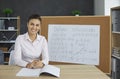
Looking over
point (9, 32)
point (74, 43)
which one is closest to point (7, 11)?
point (9, 32)

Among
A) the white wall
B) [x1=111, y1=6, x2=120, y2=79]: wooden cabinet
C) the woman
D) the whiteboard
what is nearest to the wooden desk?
the woman

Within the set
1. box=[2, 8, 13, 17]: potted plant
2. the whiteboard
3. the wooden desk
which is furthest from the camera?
box=[2, 8, 13, 17]: potted plant

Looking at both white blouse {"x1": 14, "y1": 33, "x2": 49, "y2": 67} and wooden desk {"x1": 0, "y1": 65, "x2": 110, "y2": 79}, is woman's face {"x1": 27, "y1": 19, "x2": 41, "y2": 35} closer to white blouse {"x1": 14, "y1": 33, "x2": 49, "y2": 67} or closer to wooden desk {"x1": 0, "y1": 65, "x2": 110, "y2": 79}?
white blouse {"x1": 14, "y1": 33, "x2": 49, "y2": 67}

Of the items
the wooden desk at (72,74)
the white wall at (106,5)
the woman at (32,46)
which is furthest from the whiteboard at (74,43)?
the white wall at (106,5)

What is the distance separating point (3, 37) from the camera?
629 centimetres

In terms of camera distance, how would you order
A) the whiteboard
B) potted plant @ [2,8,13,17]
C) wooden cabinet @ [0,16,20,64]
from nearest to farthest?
1. the whiteboard
2. potted plant @ [2,8,13,17]
3. wooden cabinet @ [0,16,20,64]

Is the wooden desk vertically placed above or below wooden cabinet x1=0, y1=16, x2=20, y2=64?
below

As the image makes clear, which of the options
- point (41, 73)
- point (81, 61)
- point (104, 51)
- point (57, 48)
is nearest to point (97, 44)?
point (104, 51)

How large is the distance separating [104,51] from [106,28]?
0.94 ft

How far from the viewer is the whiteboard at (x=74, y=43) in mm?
2684

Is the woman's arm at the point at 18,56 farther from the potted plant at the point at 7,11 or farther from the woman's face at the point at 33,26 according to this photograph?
the potted plant at the point at 7,11

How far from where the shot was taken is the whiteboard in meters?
2.68

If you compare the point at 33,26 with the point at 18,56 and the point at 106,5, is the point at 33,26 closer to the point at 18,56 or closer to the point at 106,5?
the point at 18,56

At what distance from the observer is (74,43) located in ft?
9.06
